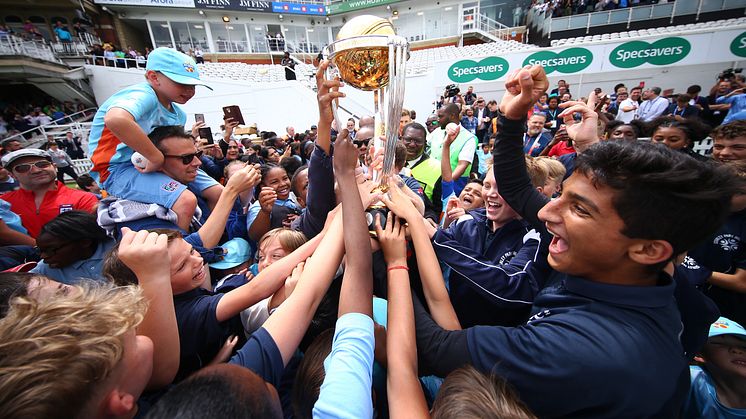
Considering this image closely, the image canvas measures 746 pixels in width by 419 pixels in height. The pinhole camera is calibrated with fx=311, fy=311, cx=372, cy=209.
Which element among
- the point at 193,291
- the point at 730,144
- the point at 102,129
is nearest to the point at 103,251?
the point at 102,129

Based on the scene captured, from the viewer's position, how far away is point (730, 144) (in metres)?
2.29

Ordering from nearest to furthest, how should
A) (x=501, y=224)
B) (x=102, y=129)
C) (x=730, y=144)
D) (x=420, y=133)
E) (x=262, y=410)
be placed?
(x=262, y=410) → (x=501, y=224) → (x=102, y=129) → (x=730, y=144) → (x=420, y=133)

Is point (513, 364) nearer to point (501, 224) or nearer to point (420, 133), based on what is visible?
point (501, 224)

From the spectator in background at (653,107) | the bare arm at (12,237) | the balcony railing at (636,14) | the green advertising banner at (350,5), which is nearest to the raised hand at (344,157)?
the bare arm at (12,237)

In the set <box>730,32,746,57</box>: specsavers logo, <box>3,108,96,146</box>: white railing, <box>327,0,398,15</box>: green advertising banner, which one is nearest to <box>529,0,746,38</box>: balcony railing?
<box>730,32,746,57</box>: specsavers logo

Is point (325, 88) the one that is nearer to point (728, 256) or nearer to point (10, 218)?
point (728, 256)

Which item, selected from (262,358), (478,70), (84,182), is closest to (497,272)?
(262,358)

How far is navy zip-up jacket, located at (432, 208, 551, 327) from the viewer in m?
1.25

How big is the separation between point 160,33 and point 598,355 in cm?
3262

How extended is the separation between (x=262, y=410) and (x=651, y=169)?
121cm

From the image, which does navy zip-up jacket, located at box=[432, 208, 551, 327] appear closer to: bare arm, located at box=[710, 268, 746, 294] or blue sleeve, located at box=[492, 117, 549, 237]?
blue sleeve, located at box=[492, 117, 549, 237]

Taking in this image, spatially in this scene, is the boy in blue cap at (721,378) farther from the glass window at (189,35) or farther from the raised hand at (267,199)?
the glass window at (189,35)

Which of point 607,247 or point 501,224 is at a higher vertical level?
point 607,247

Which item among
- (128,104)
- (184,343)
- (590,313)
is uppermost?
(128,104)
